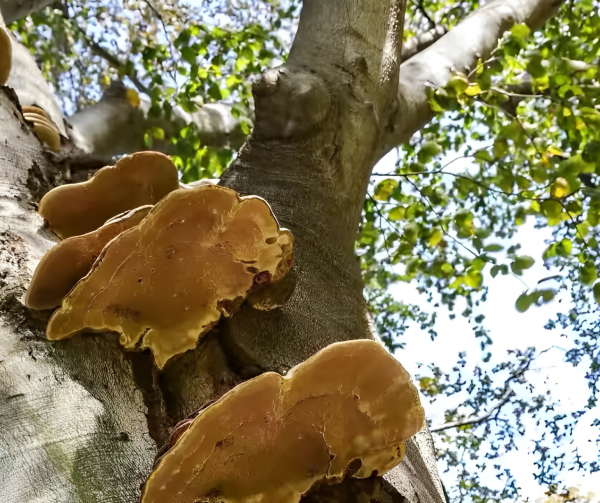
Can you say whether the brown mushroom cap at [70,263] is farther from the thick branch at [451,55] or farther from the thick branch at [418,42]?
the thick branch at [418,42]

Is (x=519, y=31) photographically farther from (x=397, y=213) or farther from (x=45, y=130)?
(x=45, y=130)

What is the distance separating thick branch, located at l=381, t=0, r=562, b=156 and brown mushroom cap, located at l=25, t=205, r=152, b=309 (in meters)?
1.57

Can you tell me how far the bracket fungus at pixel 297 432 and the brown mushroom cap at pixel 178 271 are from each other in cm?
33

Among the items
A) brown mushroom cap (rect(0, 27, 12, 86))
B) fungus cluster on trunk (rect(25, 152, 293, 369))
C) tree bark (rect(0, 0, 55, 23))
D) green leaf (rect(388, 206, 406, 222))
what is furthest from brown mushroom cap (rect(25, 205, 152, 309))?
tree bark (rect(0, 0, 55, 23))

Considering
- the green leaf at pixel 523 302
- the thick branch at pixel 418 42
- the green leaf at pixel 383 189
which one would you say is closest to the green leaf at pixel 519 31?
the green leaf at pixel 383 189

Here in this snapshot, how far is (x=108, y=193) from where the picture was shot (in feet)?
4.62

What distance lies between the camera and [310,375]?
91 centimetres

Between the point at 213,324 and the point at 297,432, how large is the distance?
34cm

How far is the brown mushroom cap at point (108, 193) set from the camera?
1.38 meters

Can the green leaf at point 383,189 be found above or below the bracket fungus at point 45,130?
above

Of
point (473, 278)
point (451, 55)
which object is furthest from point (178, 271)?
point (451, 55)

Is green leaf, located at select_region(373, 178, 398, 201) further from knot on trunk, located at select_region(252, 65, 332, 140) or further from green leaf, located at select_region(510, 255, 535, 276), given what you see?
knot on trunk, located at select_region(252, 65, 332, 140)

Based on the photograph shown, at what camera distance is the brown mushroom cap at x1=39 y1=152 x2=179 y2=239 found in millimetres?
1382

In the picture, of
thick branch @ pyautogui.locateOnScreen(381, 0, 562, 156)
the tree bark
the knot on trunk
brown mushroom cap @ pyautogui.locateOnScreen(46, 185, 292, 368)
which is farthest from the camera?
the tree bark
